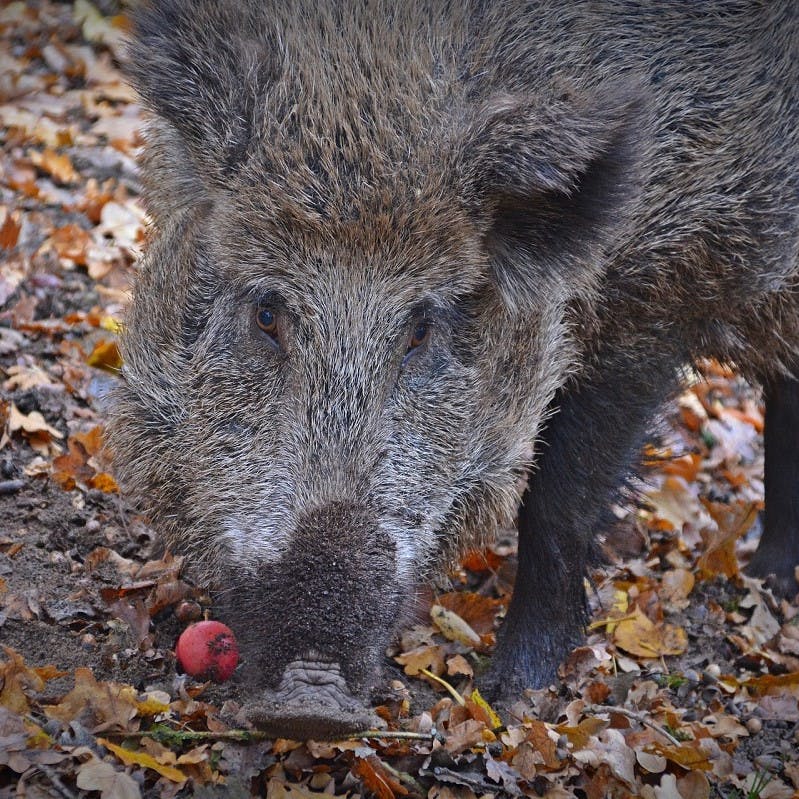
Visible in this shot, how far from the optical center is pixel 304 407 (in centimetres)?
358

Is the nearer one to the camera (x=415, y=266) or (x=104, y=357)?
(x=415, y=266)

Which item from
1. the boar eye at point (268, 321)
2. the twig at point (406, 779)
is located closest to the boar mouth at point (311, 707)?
the twig at point (406, 779)

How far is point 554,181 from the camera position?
3779mm

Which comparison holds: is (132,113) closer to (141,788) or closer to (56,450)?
(56,450)

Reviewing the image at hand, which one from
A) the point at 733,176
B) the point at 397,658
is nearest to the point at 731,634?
the point at 397,658

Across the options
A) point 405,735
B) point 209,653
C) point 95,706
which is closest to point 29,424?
point 209,653

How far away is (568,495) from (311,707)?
2049mm

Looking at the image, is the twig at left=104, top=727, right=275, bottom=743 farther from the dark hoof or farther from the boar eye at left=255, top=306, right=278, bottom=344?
the dark hoof

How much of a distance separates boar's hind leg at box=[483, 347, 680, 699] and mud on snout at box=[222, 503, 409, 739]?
1.59m

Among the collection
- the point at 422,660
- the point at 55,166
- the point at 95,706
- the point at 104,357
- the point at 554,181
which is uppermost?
the point at 55,166

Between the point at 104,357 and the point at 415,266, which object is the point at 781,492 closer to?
the point at 415,266

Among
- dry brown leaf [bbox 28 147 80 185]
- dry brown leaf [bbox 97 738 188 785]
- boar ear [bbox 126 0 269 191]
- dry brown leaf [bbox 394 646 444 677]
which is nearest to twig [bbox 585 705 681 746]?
dry brown leaf [bbox 394 646 444 677]

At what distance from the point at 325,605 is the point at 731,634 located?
9.62 ft

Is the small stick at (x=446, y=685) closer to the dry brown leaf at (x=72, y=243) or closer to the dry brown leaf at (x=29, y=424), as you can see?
the dry brown leaf at (x=29, y=424)
